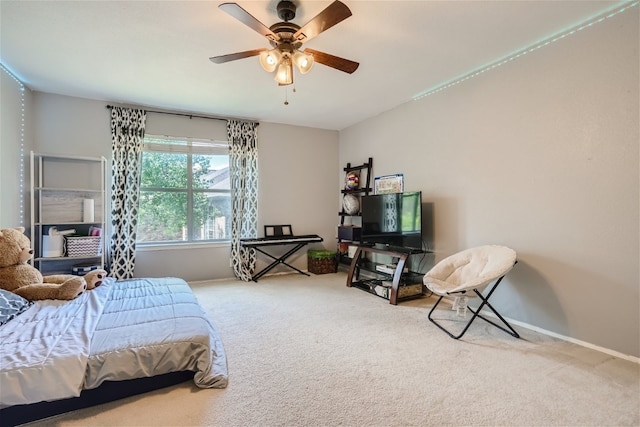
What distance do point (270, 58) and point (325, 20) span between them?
49 centimetres

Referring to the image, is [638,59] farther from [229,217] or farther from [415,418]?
[229,217]

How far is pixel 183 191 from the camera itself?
177 inches

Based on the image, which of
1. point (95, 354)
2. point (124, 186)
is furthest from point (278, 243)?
point (95, 354)

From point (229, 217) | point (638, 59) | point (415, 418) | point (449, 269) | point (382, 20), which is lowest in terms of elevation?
point (415, 418)

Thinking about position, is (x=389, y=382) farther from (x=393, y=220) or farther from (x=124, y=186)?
(x=124, y=186)

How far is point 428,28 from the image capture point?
2.36 meters

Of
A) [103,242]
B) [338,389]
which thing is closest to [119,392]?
[338,389]

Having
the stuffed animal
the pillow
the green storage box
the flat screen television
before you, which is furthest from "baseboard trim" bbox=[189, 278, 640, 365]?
the pillow

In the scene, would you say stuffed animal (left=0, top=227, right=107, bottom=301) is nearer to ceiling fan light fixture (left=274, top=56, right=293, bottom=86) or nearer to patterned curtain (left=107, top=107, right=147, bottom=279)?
patterned curtain (left=107, top=107, right=147, bottom=279)

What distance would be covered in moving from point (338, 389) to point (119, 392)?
4.08ft

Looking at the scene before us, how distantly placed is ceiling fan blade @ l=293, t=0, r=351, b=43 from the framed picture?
8.28 ft

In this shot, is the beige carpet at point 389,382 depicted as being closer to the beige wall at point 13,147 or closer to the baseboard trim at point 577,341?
the baseboard trim at point 577,341

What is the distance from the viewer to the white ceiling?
2127 mm

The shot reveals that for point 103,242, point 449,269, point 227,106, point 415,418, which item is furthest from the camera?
point 227,106
